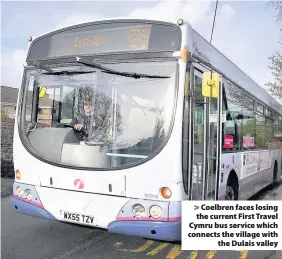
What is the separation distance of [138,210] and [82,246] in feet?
4.56

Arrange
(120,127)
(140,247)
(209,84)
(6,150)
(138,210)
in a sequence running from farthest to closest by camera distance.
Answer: (6,150) → (140,247) → (120,127) → (209,84) → (138,210)

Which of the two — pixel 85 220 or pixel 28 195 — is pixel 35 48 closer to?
pixel 28 195

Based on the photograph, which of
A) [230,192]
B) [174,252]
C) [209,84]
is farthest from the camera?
[230,192]

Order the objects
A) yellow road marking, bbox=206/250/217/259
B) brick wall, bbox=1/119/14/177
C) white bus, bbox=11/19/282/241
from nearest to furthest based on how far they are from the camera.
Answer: white bus, bbox=11/19/282/241
yellow road marking, bbox=206/250/217/259
brick wall, bbox=1/119/14/177

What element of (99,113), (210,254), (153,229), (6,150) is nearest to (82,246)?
(153,229)

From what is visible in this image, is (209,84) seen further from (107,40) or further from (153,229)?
(153,229)

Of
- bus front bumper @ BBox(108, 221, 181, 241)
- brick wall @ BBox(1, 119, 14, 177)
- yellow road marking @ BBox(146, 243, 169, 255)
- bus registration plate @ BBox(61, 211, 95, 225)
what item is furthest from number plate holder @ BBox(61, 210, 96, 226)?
brick wall @ BBox(1, 119, 14, 177)

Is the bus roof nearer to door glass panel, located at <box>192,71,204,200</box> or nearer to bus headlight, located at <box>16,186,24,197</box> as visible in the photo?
door glass panel, located at <box>192,71,204,200</box>

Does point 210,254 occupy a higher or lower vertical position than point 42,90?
lower

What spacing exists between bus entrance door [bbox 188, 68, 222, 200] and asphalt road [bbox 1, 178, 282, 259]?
0.93 m

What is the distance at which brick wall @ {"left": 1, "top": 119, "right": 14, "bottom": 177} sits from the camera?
11.8m

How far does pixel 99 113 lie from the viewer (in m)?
4.73

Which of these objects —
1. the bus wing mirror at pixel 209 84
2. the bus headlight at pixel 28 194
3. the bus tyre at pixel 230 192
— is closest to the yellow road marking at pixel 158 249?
the bus tyre at pixel 230 192

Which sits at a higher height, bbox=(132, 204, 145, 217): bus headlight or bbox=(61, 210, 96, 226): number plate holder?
bbox=(132, 204, 145, 217): bus headlight
